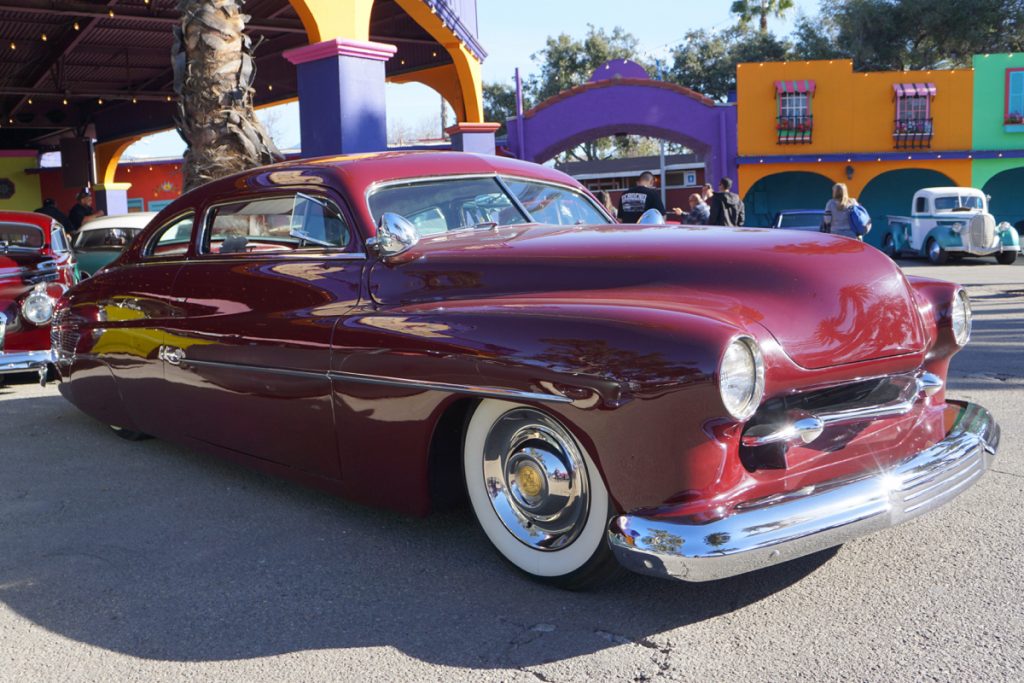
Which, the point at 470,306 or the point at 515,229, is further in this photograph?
the point at 515,229

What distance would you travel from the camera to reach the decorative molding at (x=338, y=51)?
9688mm

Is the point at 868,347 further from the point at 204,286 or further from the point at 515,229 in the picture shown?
the point at 204,286

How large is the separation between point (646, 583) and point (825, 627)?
588mm

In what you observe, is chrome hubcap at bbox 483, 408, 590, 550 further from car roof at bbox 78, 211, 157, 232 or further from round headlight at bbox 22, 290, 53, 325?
car roof at bbox 78, 211, 157, 232

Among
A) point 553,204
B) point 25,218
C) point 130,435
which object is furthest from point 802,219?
point 130,435

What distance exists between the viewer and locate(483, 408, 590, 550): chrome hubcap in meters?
2.93

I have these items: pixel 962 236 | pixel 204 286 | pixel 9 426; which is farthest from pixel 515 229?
pixel 962 236

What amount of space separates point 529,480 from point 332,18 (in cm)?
802

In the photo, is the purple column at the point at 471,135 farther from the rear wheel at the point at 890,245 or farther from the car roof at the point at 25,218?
the rear wheel at the point at 890,245

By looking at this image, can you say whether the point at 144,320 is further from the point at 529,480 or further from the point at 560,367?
the point at 560,367

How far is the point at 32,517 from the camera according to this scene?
4.02 metres

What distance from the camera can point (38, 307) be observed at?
6.80m

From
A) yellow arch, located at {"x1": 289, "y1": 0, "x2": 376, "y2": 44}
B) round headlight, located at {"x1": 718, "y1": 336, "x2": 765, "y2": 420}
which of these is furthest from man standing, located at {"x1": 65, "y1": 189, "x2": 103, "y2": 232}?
round headlight, located at {"x1": 718, "y1": 336, "x2": 765, "y2": 420}

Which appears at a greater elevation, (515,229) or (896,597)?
(515,229)
